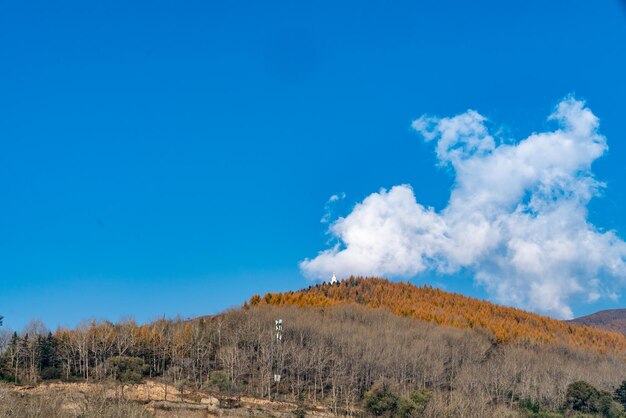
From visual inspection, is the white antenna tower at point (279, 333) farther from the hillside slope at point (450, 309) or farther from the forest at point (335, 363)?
the hillside slope at point (450, 309)

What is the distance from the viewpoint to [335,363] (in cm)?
6656

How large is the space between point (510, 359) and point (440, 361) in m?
11.3

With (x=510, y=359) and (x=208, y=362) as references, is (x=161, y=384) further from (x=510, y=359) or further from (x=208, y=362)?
(x=510, y=359)

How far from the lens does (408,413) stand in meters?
48.2

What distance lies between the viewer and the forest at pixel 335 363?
2325 inches

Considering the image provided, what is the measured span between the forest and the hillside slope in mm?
5615

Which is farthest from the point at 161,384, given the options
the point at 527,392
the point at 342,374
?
the point at 527,392

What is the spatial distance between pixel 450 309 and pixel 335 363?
4688 centimetres

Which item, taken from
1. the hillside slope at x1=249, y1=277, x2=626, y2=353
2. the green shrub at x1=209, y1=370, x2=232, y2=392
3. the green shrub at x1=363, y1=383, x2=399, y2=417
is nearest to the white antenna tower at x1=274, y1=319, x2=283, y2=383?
the green shrub at x1=209, y1=370, x2=232, y2=392

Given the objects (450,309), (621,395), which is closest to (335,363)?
(621,395)

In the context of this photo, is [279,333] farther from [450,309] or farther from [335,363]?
[450,309]

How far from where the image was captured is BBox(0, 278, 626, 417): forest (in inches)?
2325

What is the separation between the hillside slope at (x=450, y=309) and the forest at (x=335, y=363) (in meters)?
5.62

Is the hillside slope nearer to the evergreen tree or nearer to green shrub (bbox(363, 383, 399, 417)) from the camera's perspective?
the evergreen tree
